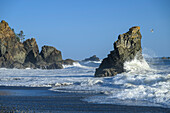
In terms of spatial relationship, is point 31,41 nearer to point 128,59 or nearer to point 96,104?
point 128,59

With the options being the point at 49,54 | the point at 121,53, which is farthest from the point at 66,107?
the point at 49,54

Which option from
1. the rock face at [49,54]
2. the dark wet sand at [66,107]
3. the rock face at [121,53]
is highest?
the rock face at [49,54]

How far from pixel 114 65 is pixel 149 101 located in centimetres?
1905

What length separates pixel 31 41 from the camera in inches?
3917

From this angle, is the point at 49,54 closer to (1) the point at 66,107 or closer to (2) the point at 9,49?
(2) the point at 9,49

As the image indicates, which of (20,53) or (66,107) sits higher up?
(20,53)

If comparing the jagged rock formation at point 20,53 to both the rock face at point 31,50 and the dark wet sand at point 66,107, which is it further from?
the dark wet sand at point 66,107

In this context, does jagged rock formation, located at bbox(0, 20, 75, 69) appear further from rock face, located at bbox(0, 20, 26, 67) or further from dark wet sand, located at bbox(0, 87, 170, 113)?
dark wet sand, located at bbox(0, 87, 170, 113)

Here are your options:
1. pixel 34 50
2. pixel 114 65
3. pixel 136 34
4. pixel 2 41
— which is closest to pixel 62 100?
pixel 114 65

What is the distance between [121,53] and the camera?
3475 cm

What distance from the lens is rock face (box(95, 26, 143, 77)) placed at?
32.5 m

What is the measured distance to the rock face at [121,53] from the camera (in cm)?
3250

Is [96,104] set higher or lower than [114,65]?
lower

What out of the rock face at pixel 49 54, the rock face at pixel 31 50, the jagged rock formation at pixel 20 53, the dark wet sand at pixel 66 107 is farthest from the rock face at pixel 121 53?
the rock face at pixel 31 50
